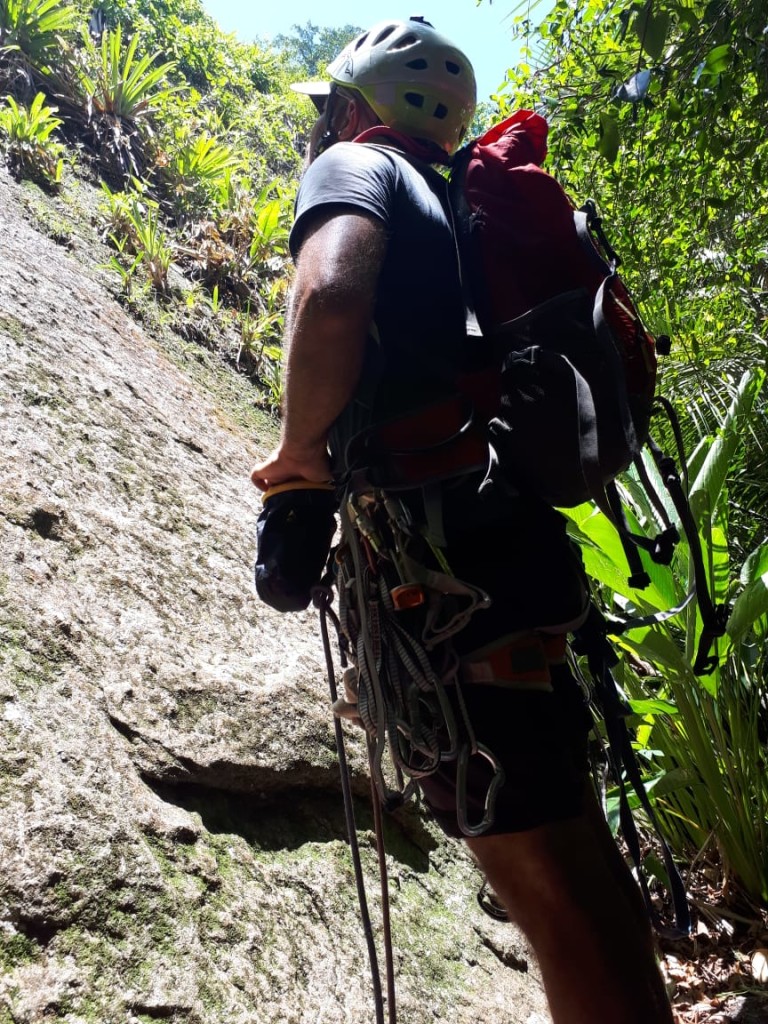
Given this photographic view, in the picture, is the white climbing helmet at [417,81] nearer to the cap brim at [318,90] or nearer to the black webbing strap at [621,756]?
the cap brim at [318,90]

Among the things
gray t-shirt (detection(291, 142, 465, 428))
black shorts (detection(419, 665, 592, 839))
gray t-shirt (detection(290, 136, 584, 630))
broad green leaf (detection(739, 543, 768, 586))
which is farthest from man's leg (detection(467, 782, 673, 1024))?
broad green leaf (detection(739, 543, 768, 586))

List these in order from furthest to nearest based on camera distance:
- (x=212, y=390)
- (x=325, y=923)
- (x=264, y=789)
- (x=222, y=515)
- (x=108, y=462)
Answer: (x=212, y=390)
(x=222, y=515)
(x=108, y=462)
(x=264, y=789)
(x=325, y=923)

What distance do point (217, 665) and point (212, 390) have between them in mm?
2551

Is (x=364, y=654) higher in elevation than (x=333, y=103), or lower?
lower

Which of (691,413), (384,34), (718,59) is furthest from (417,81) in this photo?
(691,413)

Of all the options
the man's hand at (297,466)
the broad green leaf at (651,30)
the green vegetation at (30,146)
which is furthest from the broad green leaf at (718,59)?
the green vegetation at (30,146)

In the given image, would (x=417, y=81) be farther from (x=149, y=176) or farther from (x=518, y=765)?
(x=149, y=176)

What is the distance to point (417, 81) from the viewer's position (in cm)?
172

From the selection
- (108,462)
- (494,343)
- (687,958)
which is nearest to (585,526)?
(494,343)

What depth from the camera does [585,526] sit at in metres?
2.28

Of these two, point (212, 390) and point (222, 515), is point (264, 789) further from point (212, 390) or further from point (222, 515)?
point (212, 390)

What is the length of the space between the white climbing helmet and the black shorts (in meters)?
1.27

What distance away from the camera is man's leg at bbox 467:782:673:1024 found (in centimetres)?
119

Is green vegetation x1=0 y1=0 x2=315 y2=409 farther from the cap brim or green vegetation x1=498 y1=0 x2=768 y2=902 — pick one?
the cap brim
